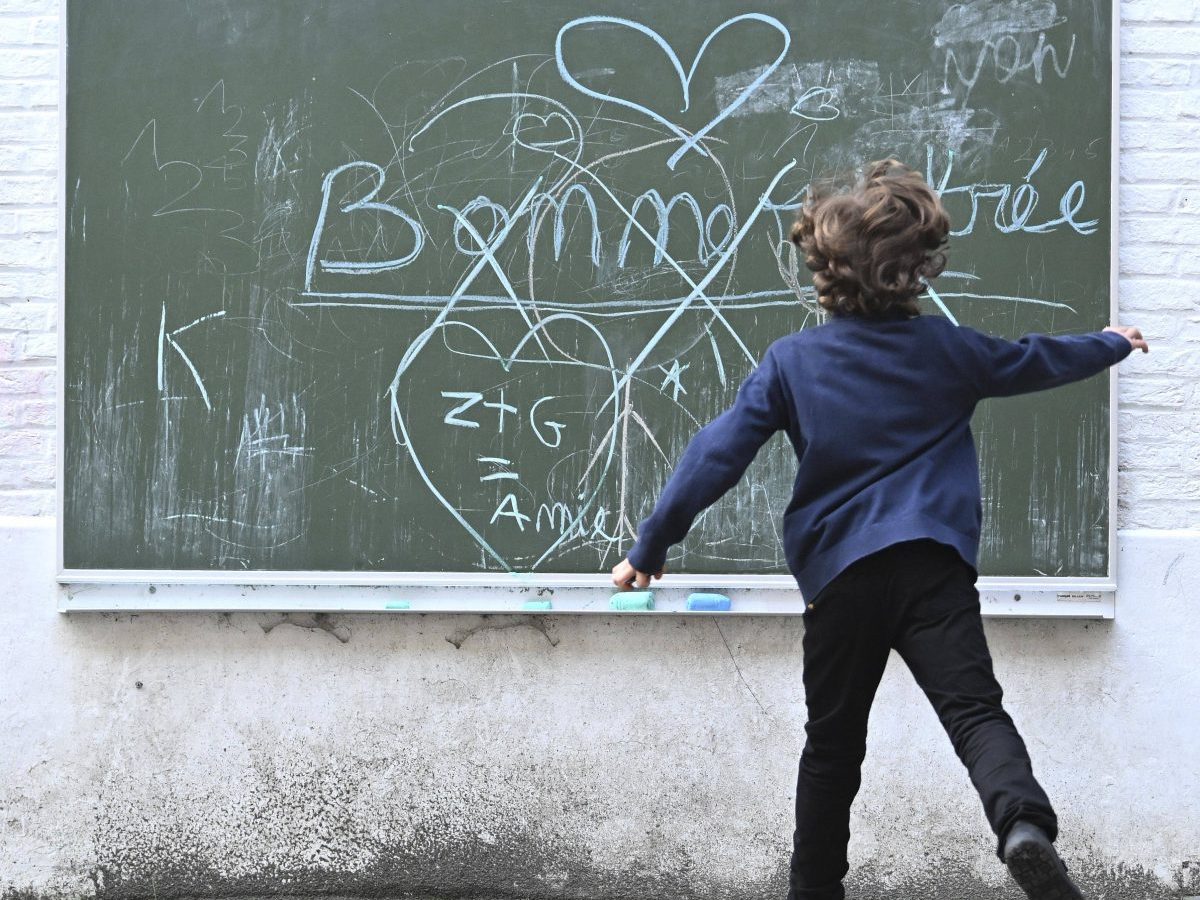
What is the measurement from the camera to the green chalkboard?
424cm

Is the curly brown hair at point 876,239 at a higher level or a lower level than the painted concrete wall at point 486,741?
higher

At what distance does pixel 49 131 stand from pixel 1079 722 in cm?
351

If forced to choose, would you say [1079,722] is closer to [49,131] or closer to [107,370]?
[107,370]

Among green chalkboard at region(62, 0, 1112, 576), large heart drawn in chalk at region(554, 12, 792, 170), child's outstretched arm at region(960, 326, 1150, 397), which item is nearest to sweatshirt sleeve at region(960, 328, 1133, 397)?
child's outstretched arm at region(960, 326, 1150, 397)

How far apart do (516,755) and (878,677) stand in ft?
4.94

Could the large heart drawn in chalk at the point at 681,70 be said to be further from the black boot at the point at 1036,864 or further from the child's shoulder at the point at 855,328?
the black boot at the point at 1036,864

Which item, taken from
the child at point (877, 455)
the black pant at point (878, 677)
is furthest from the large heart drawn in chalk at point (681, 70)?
the black pant at point (878, 677)

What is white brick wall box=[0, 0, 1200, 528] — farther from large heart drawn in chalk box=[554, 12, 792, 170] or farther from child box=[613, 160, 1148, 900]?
child box=[613, 160, 1148, 900]

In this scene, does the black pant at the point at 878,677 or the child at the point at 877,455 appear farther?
the child at the point at 877,455

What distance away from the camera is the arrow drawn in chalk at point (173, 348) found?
427 centimetres

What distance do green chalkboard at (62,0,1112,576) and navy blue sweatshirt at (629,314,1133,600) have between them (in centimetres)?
115

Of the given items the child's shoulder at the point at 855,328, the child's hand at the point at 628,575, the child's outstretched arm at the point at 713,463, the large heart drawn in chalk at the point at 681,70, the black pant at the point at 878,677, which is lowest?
the black pant at the point at 878,677

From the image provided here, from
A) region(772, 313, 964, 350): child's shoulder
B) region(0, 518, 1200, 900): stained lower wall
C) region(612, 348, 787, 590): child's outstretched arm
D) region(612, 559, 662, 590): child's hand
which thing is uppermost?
region(772, 313, 964, 350): child's shoulder

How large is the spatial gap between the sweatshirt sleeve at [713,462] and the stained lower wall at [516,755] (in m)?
1.25
